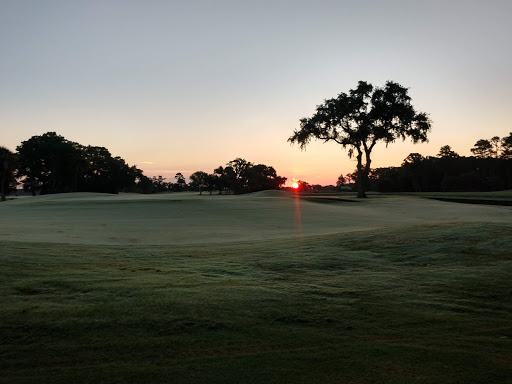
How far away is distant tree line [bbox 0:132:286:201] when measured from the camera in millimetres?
69000

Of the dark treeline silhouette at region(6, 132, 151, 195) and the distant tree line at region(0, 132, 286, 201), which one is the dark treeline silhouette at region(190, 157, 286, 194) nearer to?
the distant tree line at region(0, 132, 286, 201)

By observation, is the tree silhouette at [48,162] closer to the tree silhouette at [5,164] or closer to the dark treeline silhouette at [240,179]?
the tree silhouette at [5,164]

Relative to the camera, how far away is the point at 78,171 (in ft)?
246

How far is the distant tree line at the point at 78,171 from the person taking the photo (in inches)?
2717

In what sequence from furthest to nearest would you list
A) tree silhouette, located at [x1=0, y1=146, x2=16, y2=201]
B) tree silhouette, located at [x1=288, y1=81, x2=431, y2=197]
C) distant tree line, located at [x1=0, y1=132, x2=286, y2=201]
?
distant tree line, located at [x1=0, y1=132, x2=286, y2=201]
tree silhouette, located at [x1=0, y1=146, x2=16, y2=201]
tree silhouette, located at [x1=288, y1=81, x2=431, y2=197]

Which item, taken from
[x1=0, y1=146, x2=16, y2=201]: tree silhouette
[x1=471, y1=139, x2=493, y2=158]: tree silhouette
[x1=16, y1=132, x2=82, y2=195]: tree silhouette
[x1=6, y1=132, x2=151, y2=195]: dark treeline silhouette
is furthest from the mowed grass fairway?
[x1=471, y1=139, x2=493, y2=158]: tree silhouette

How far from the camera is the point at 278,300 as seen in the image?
15.0 feet

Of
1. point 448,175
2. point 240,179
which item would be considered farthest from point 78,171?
point 448,175

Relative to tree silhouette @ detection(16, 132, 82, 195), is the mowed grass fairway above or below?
below

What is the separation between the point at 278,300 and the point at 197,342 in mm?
1397

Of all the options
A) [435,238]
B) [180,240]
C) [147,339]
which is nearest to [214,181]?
[180,240]

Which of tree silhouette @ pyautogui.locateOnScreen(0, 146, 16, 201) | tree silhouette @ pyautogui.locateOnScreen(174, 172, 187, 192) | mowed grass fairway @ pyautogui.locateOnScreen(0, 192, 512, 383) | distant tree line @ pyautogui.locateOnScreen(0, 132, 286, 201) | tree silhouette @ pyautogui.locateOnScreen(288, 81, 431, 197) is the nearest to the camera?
mowed grass fairway @ pyautogui.locateOnScreen(0, 192, 512, 383)

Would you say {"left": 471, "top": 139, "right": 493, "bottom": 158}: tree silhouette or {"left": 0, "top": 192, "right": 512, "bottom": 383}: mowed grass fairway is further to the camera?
{"left": 471, "top": 139, "right": 493, "bottom": 158}: tree silhouette

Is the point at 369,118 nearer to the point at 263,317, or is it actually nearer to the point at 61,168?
the point at 263,317
